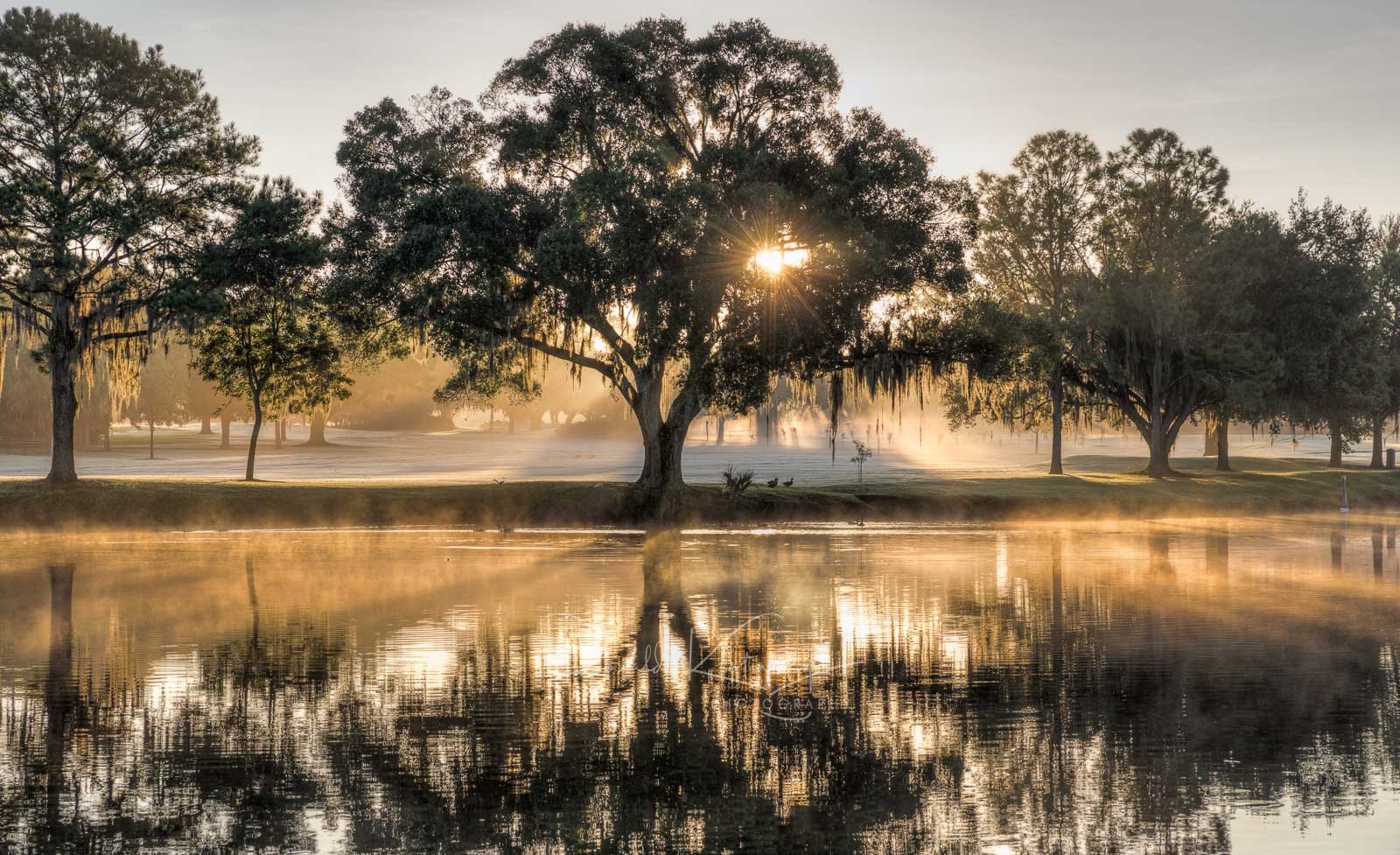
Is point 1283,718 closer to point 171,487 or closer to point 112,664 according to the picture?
point 112,664

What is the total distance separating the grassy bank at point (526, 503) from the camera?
129ft

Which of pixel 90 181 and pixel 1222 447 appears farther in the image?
pixel 1222 447

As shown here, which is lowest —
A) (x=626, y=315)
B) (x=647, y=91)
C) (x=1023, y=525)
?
(x=1023, y=525)

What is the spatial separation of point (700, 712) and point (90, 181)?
121 feet

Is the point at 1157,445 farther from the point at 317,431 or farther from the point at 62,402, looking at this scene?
the point at 317,431

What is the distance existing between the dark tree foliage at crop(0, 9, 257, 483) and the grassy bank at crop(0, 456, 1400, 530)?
346cm

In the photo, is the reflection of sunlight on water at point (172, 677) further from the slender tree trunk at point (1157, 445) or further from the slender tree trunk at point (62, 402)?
the slender tree trunk at point (1157, 445)

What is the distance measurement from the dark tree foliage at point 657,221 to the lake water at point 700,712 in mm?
15707

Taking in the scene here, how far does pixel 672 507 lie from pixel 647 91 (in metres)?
12.7

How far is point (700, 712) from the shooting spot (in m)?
12.1

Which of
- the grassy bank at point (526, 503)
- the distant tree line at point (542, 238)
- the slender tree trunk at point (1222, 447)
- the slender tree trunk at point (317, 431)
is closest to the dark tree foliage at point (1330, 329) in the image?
the slender tree trunk at point (1222, 447)

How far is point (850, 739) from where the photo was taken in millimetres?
10984

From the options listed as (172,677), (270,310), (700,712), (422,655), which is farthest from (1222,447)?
(172,677)

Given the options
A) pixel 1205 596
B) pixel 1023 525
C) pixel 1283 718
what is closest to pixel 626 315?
pixel 1023 525
